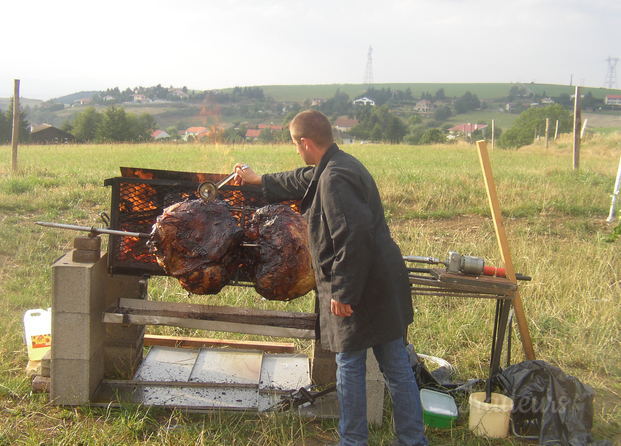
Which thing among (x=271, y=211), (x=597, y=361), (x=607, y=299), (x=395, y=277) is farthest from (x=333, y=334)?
(x=607, y=299)

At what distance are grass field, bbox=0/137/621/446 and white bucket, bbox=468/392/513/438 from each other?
72 mm

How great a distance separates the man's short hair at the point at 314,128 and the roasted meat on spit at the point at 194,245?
839 millimetres

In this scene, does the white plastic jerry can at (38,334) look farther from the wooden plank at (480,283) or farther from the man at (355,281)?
the wooden plank at (480,283)

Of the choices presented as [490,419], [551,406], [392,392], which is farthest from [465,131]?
[392,392]

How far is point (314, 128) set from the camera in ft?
11.4

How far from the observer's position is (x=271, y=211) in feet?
12.9

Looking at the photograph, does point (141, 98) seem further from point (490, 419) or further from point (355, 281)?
point (355, 281)

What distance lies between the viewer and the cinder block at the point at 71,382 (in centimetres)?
403

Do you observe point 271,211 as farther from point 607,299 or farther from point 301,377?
point 607,299

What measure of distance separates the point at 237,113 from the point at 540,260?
1717 inches

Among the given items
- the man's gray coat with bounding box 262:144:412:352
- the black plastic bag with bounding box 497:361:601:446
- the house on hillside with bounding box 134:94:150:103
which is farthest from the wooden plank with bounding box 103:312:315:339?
the house on hillside with bounding box 134:94:150:103

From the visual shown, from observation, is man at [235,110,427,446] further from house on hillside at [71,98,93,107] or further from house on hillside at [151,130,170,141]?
house on hillside at [71,98,93,107]

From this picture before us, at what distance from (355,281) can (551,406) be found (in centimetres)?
195

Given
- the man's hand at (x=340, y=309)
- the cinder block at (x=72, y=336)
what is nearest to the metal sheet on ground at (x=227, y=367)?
the cinder block at (x=72, y=336)
